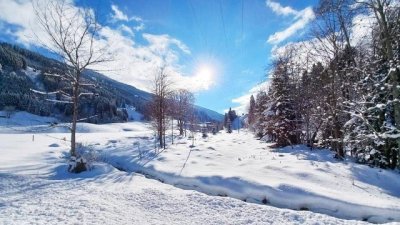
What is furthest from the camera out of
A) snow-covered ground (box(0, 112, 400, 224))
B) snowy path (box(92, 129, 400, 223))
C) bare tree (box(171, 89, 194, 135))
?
bare tree (box(171, 89, 194, 135))

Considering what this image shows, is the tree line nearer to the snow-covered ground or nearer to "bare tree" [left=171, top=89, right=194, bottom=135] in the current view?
the snow-covered ground

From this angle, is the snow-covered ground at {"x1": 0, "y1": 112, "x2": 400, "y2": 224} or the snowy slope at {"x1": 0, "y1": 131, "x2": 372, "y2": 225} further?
the snow-covered ground at {"x1": 0, "y1": 112, "x2": 400, "y2": 224}

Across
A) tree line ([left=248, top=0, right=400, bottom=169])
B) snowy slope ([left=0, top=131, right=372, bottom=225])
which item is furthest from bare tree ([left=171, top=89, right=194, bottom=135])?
snowy slope ([left=0, top=131, right=372, bottom=225])

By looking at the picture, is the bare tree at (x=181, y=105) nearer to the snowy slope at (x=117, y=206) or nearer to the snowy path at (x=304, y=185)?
the snowy path at (x=304, y=185)

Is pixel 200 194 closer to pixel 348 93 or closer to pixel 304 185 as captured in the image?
pixel 304 185

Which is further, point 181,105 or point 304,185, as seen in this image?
point 181,105

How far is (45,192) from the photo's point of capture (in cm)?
1066

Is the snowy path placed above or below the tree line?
below

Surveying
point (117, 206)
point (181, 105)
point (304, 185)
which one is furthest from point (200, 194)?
point (181, 105)

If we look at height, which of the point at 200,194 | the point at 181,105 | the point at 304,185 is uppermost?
the point at 181,105

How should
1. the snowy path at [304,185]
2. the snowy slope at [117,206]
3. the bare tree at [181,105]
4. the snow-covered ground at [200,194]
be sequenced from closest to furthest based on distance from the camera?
the snowy slope at [117,206] → the snow-covered ground at [200,194] → the snowy path at [304,185] → the bare tree at [181,105]

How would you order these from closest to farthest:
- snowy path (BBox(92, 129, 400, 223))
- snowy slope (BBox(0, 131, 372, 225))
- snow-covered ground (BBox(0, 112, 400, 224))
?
snowy slope (BBox(0, 131, 372, 225)) < snow-covered ground (BBox(0, 112, 400, 224)) < snowy path (BBox(92, 129, 400, 223))

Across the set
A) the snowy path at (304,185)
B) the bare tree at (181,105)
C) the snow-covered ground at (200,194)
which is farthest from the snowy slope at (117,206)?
the bare tree at (181,105)

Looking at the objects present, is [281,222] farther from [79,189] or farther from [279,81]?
[279,81]
